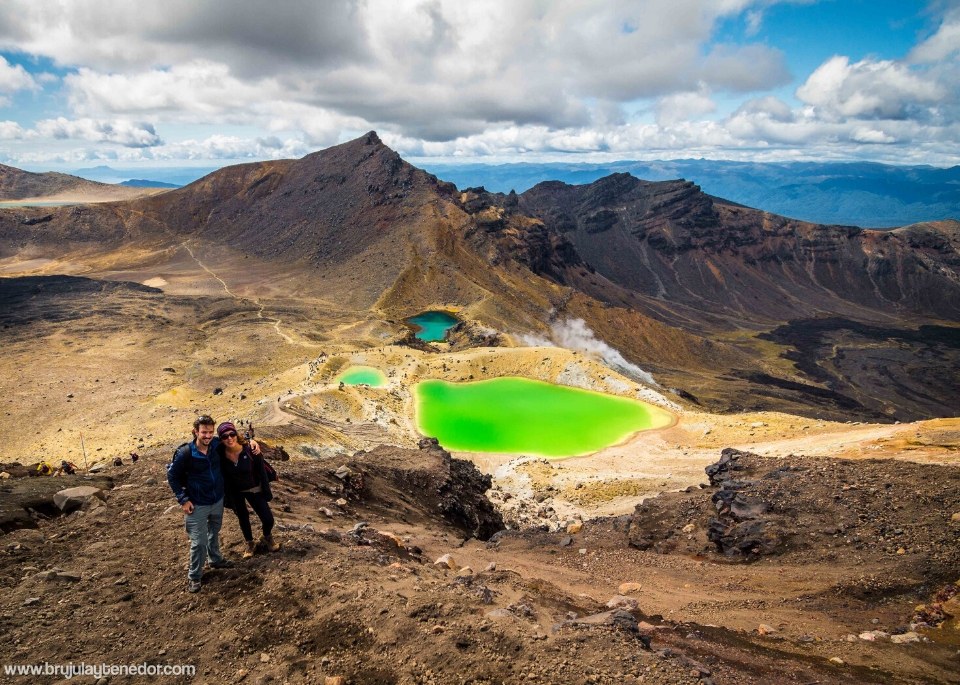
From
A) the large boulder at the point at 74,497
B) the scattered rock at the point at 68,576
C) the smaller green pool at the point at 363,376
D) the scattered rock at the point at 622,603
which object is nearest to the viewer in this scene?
Answer: the scattered rock at the point at 68,576

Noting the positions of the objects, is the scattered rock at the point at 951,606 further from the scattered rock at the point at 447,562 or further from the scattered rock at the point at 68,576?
Result: the scattered rock at the point at 68,576

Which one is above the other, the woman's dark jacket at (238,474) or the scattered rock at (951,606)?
the woman's dark jacket at (238,474)

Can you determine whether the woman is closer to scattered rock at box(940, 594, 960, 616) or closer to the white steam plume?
scattered rock at box(940, 594, 960, 616)

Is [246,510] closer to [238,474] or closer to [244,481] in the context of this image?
[244,481]

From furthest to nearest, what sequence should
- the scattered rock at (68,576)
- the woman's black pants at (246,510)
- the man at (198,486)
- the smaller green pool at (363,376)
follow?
the smaller green pool at (363,376)
the woman's black pants at (246,510)
the scattered rock at (68,576)
the man at (198,486)

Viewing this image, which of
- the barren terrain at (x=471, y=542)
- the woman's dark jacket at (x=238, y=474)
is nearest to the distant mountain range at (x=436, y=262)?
the barren terrain at (x=471, y=542)

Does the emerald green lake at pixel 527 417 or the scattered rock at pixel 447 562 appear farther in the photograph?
the emerald green lake at pixel 527 417

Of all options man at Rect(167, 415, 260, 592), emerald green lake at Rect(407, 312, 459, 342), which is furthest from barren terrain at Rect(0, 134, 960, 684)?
emerald green lake at Rect(407, 312, 459, 342)
